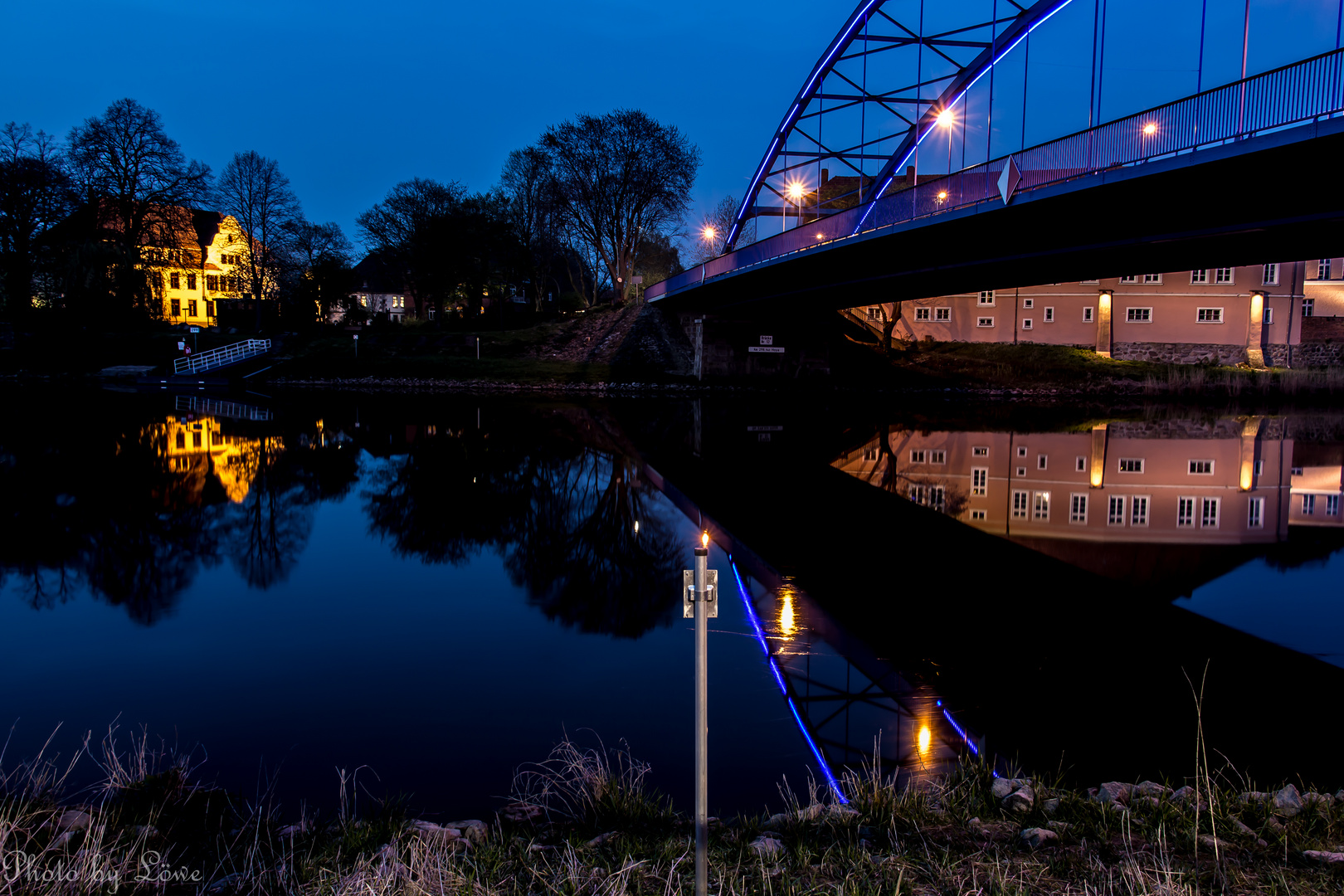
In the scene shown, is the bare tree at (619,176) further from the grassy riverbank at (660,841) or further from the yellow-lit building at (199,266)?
the grassy riverbank at (660,841)

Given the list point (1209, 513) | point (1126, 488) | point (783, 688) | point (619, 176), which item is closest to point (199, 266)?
point (619, 176)

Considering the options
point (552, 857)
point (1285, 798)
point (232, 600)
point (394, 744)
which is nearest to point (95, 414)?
point (232, 600)

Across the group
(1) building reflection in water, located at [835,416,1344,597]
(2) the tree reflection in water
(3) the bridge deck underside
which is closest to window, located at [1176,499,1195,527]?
(1) building reflection in water, located at [835,416,1344,597]

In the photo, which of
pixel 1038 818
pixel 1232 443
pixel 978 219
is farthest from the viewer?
pixel 1232 443

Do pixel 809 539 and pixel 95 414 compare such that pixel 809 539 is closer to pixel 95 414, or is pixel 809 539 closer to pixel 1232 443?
pixel 1232 443

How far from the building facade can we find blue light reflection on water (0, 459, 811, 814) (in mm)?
54590

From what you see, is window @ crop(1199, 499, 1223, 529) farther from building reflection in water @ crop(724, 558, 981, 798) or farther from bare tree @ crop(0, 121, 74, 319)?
bare tree @ crop(0, 121, 74, 319)

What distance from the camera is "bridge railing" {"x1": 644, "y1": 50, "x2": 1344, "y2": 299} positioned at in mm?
13914

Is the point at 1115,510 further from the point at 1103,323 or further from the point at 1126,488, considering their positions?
the point at 1103,323

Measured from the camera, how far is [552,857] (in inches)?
182

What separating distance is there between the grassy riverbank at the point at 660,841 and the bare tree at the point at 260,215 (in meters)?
64.8

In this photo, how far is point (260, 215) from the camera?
6588 cm

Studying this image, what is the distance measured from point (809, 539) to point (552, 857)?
10.1 metres

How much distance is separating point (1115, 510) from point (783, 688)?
13.0 metres
